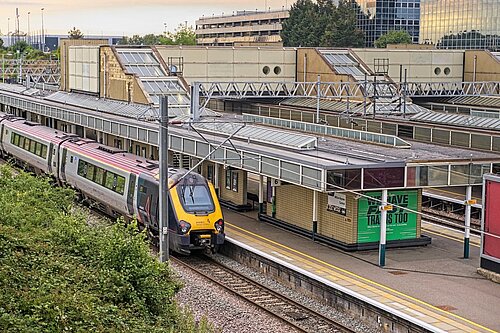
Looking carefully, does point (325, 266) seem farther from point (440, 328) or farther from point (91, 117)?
point (91, 117)

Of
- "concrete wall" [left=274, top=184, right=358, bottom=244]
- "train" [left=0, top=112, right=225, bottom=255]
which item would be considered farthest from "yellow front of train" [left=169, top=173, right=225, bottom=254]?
"concrete wall" [left=274, top=184, right=358, bottom=244]

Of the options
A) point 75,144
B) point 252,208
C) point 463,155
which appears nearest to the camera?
point 463,155

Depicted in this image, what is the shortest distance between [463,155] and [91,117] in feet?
74.4

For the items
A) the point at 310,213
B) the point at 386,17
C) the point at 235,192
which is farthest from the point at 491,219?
the point at 386,17

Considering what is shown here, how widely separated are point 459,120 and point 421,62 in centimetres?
2290

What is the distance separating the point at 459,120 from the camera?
39.3 metres

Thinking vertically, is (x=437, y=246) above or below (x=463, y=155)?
below

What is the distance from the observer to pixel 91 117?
1711 inches

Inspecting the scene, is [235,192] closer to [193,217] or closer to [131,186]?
[131,186]

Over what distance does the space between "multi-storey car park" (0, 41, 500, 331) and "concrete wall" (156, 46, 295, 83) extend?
7cm

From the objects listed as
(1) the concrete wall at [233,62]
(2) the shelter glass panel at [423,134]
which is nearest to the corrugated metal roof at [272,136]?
(2) the shelter glass panel at [423,134]

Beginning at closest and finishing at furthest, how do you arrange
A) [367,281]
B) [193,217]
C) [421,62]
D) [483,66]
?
[367,281]
[193,217]
[483,66]
[421,62]

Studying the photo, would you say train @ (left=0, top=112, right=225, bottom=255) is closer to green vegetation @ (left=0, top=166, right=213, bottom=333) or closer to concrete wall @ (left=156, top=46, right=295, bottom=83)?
green vegetation @ (left=0, top=166, right=213, bottom=333)

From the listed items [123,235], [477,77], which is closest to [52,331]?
[123,235]
